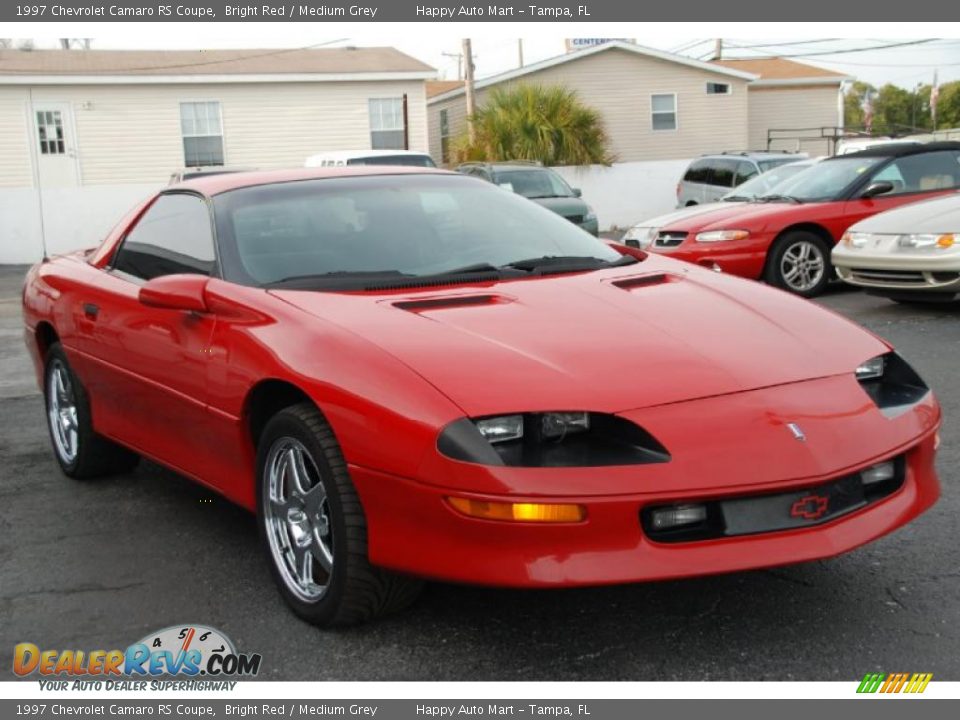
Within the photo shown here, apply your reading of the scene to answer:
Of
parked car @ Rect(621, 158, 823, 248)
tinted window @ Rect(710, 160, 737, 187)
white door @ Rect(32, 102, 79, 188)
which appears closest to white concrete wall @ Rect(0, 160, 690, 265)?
white door @ Rect(32, 102, 79, 188)

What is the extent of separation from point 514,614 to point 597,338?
34.9 inches

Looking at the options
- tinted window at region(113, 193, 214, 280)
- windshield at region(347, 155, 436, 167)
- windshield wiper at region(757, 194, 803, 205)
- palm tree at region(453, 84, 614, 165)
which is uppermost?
palm tree at region(453, 84, 614, 165)

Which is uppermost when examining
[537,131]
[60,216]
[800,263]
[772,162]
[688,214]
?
[537,131]

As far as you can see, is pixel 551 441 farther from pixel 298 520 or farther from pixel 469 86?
pixel 469 86

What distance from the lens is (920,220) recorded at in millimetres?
9789

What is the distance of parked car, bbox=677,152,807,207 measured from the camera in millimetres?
20156

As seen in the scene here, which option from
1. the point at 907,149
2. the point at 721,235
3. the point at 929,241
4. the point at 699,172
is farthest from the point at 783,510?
the point at 699,172

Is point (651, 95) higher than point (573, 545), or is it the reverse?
point (651, 95)

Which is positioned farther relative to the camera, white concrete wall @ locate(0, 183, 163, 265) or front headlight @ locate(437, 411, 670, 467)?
white concrete wall @ locate(0, 183, 163, 265)

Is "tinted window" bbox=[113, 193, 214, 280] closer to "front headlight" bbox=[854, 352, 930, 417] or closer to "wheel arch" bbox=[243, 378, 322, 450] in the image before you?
"wheel arch" bbox=[243, 378, 322, 450]

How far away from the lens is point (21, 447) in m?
6.38

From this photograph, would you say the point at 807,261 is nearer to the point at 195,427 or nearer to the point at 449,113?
the point at 195,427

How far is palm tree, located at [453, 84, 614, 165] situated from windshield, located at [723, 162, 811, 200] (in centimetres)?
1450

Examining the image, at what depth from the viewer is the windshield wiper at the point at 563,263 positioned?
14.2 feet
